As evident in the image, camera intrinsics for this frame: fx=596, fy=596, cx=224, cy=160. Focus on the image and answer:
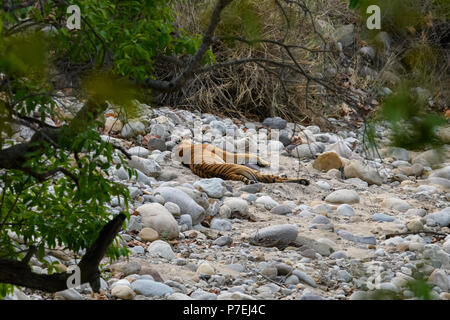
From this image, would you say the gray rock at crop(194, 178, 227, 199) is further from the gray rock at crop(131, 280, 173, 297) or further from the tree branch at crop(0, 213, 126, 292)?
the tree branch at crop(0, 213, 126, 292)

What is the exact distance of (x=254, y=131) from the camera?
7.52m

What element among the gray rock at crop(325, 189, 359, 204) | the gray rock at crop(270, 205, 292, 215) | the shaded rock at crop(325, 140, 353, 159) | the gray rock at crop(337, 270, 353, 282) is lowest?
the gray rock at crop(337, 270, 353, 282)

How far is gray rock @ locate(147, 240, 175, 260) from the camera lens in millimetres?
3693

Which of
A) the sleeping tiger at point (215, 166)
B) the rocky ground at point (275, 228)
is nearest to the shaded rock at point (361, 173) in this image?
the rocky ground at point (275, 228)

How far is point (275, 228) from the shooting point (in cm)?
411

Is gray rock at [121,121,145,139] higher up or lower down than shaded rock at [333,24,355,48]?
lower down

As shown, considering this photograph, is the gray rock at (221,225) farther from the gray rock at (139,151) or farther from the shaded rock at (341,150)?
the shaded rock at (341,150)

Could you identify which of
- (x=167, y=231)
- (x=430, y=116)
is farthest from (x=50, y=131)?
(x=167, y=231)

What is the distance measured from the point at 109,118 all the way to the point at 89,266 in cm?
465

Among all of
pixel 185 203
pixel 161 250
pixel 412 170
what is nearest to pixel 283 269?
pixel 161 250

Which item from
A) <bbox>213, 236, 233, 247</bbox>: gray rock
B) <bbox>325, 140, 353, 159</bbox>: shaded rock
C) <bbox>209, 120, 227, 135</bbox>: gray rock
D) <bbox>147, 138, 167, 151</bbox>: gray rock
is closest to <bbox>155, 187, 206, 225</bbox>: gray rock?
<bbox>213, 236, 233, 247</bbox>: gray rock

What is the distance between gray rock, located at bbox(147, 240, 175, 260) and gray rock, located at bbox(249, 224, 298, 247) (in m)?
0.65

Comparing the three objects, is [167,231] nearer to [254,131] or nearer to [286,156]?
[286,156]

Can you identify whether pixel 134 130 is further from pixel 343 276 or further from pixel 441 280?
pixel 441 280
